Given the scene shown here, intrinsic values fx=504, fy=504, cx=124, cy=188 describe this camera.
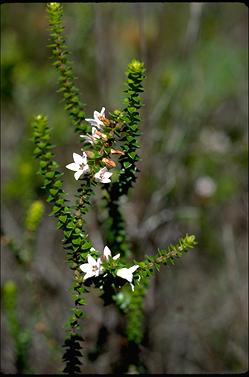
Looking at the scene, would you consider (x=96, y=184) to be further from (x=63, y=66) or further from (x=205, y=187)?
(x=205, y=187)

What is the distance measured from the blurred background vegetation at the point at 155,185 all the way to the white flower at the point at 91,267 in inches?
41.7

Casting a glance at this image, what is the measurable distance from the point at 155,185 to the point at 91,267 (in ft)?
7.82

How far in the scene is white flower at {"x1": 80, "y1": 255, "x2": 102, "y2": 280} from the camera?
165 centimetres

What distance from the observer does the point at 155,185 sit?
4.01 meters

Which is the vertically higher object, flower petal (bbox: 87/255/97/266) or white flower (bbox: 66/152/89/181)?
white flower (bbox: 66/152/89/181)

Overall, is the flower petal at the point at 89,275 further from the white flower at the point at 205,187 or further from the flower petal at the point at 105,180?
the white flower at the point at 205,187

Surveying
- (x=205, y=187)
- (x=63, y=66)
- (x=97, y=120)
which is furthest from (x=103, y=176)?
(x=205, y=187)

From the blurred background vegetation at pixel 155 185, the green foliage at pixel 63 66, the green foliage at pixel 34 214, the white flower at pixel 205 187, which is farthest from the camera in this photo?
the white flower at pixel 205 187

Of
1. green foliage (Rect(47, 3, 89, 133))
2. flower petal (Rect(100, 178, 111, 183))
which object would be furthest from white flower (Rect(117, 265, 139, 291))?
green foliage (Rect(47, 3, 89, 133))

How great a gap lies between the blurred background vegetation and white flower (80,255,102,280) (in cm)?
106

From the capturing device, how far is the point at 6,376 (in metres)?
3.07

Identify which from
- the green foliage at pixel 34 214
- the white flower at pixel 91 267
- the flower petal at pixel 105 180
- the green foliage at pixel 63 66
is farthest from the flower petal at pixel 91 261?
the green foliage at pixel 34 214

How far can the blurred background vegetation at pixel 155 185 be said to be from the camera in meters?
3.35

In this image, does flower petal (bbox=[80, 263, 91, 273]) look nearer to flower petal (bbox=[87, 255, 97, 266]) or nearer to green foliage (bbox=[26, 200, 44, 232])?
flower petal (bbox=[87, 255, 97, 266])
